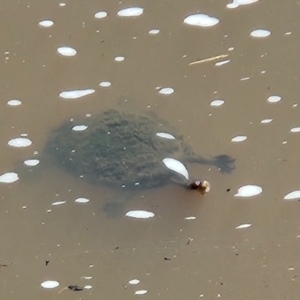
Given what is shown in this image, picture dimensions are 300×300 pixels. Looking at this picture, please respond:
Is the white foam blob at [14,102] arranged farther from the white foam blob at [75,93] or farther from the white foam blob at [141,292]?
the white foam blob at [141,292]

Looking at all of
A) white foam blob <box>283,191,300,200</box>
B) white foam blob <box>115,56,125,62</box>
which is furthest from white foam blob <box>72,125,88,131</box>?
white foam blob <box>283,191,300,200</box>

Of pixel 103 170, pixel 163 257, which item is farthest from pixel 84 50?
pixel 163 257

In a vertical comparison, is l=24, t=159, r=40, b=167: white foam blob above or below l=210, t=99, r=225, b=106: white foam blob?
below

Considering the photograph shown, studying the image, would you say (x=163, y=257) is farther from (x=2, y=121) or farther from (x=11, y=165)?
(x=2, y=121)

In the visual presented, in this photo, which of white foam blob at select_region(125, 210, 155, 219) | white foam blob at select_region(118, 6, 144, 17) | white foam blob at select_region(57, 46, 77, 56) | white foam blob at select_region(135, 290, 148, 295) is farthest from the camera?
white foam blob at select_region(118, 6, 144, 17)

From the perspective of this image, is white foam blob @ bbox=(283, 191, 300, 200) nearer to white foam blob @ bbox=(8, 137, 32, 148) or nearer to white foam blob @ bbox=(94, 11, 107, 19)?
white foam blob @ bbox=(8, 137, 32, 148)

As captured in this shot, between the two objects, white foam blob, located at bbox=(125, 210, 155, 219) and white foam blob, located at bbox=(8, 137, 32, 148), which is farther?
white foam blob, located at bbox=(8, 137, 32, 148)

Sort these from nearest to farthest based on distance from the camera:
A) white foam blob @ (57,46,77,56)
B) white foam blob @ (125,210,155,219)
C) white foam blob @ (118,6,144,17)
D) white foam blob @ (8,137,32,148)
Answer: white foam blob @ (125,210,155,219)
white foam blob @ (8,137,32,148)
white foam blob @ (57,46,77,56)
white foam blob @ (118,6,144,17)

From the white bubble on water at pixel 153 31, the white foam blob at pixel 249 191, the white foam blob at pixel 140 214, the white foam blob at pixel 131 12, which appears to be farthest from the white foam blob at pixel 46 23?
the white foam blob at pixel 249 191
